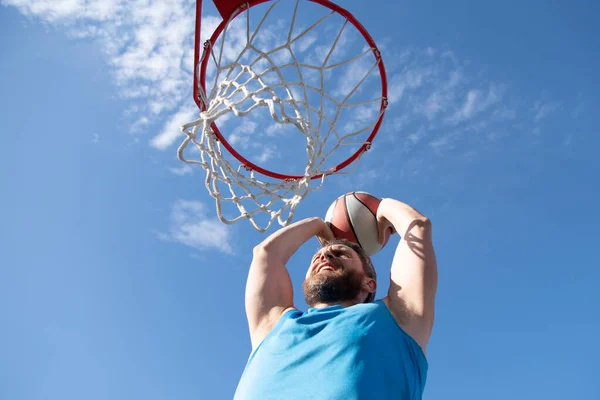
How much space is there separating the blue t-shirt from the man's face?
0.21 m

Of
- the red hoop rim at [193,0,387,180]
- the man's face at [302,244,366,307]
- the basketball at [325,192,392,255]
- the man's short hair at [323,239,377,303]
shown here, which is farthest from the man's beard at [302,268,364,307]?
the red hoop rim at [193,0,387,180]

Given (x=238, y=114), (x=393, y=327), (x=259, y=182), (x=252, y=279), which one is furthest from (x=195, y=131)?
(x=393, y=327)

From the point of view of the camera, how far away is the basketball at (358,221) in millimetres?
3504

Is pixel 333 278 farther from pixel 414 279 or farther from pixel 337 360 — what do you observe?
pixel 337 360

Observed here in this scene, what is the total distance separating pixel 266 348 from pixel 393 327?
2.19 ft

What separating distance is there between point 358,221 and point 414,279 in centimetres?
90

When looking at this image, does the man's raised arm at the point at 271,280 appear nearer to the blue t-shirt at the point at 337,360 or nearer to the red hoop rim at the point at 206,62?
the blue t-shirt at the point at 337,360

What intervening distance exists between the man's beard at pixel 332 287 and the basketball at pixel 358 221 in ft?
1.98

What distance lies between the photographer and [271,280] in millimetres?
3018


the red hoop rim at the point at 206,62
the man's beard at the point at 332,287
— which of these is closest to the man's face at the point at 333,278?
the man's beard at the point at 332,287

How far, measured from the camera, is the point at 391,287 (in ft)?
9.23

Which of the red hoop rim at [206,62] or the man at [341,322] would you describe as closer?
the man at [341,322]

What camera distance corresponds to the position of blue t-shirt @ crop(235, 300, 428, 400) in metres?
2.13

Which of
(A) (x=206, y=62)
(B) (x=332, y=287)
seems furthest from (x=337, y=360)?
(A) (x=206, y=62)
